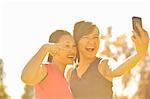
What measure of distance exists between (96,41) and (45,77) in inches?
14.1

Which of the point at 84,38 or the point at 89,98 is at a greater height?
the point at 84,38

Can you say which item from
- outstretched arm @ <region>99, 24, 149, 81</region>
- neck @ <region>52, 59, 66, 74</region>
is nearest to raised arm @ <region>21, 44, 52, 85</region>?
neck @ <region>52, 59, 66, 74</region>

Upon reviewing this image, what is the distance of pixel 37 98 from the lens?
2031mm

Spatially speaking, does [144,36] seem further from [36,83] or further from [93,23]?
[36,83]

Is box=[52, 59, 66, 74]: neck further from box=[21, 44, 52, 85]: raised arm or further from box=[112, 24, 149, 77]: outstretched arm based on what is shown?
box=[112, 24, 149, 77]: outstretched arm

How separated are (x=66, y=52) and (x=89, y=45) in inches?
5.5

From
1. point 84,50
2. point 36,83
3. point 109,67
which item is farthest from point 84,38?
point 36,83

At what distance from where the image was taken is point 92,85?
2109 mm

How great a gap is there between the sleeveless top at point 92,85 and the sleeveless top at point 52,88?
8 cm

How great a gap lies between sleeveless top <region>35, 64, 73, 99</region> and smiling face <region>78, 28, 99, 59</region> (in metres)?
0.21

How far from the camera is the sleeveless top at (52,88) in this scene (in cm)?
203

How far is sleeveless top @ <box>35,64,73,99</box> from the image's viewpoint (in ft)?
6.64

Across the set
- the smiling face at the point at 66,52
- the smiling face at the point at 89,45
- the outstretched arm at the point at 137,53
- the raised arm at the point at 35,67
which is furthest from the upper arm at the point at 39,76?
the outstretched arm at the point at 137,53

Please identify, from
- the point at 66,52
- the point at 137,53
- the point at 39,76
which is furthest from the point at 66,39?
the point at 137,53
